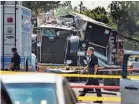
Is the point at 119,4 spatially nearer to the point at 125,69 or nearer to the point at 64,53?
the point at 64,53

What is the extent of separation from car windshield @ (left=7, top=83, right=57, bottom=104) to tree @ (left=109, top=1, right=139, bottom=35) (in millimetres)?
53977

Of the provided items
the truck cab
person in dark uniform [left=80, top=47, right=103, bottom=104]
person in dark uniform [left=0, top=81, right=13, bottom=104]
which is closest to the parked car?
person in dark uniform [left=0, top=81, right=13, bottom=104]

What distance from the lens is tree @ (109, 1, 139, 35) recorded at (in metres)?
59.6

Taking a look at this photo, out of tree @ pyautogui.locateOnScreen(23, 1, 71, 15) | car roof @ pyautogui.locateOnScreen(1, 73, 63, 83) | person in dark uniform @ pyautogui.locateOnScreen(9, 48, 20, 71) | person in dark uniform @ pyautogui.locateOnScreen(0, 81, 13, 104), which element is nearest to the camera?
person in dark uniform @ pyautogui.locateOnScreen(0, 81, 13, 104)

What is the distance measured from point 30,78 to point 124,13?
58.0 metres

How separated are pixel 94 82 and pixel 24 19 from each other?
476 cm

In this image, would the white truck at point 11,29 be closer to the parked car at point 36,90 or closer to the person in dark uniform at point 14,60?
the person in dark uniform at point 14,60

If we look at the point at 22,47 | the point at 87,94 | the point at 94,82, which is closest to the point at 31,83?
the point at 94,82

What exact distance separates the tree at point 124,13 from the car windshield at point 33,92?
177 ft

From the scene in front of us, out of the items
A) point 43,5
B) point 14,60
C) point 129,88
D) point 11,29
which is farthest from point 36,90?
point 43,5

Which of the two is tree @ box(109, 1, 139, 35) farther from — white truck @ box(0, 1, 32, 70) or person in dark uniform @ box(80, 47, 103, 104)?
person in dark uniform @ box(80, 47, 103, 104)

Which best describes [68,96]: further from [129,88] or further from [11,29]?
[11,29]

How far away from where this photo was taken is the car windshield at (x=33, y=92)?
4.40 meters

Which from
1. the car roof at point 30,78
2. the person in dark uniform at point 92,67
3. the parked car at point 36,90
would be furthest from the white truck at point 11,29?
the parked car at point 36,90
